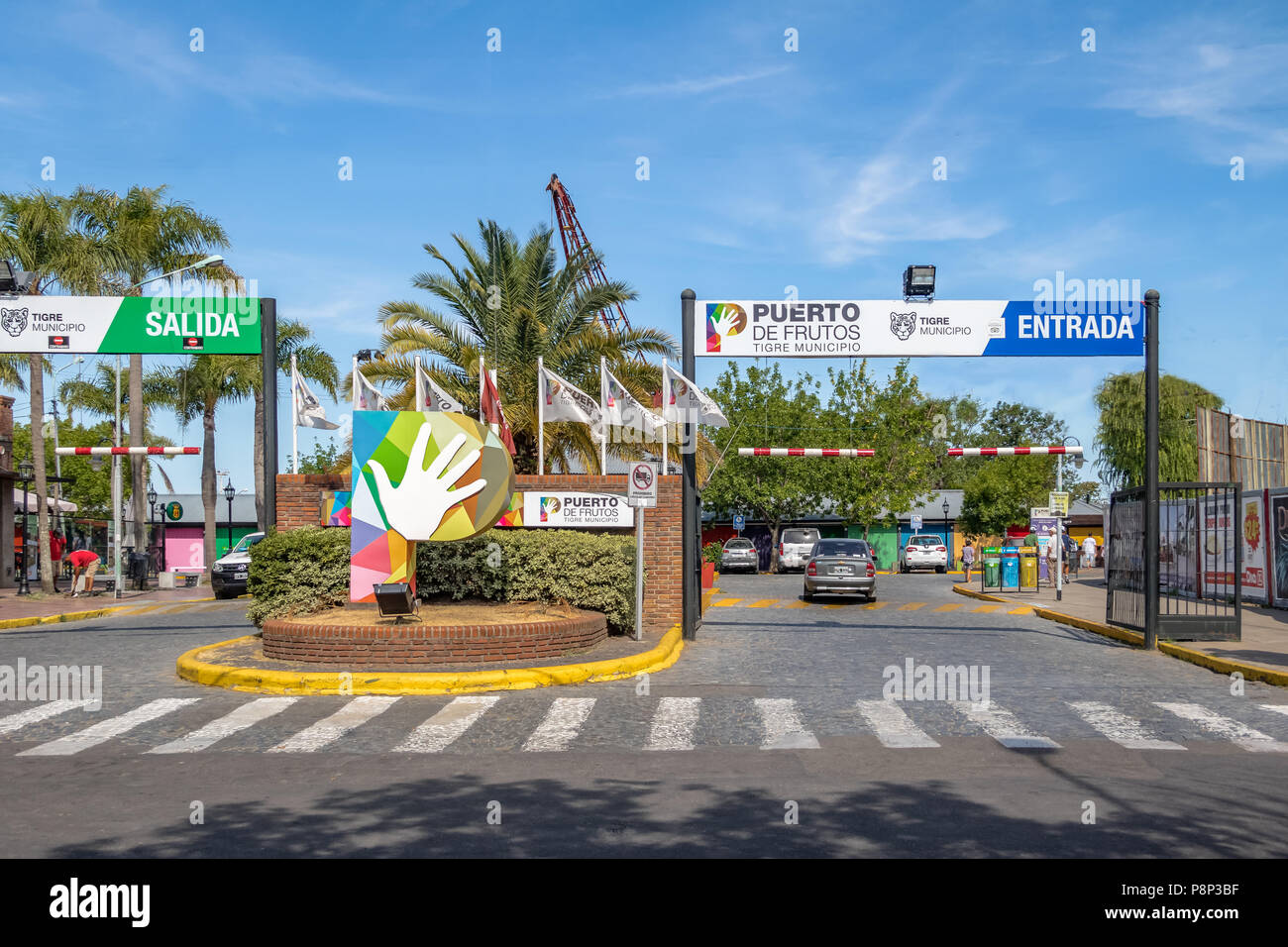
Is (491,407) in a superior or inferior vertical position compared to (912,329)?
inferior

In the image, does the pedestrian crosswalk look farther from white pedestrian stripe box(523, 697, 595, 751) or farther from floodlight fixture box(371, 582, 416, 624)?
floodlight fixture box(371, 582, 416, 624)

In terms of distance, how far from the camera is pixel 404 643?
13.2m

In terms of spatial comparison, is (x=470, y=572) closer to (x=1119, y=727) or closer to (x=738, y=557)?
(x=1119, y=727)

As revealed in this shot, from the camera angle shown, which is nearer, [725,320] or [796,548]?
[725,320]

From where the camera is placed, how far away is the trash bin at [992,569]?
3244 cm

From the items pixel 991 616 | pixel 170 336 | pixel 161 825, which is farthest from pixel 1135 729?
pixel 170 336

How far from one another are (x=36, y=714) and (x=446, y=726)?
4428 millimetres

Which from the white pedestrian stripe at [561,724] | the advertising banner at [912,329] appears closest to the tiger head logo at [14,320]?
the advertising banner at [912,329]

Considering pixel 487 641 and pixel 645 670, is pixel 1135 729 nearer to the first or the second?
pixel 645 670

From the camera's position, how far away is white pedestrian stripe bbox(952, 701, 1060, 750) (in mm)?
9367

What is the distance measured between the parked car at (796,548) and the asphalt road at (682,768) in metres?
33.0

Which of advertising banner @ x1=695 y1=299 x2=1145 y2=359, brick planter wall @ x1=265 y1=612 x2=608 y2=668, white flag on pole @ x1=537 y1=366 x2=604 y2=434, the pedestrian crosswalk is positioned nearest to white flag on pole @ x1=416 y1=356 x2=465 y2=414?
white flag on pole @ x1=537 y1=366 x2=604 y2=434

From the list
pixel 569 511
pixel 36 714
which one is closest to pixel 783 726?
pixel 36 714
